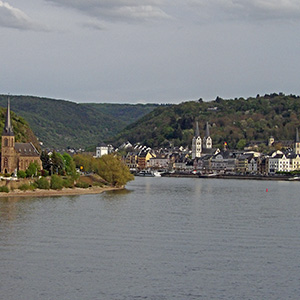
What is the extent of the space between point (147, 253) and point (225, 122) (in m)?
145

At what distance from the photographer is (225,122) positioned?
169 m

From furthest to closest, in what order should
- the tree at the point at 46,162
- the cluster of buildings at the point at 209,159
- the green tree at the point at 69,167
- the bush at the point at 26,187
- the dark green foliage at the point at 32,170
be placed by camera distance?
the cluster of buildings at the point at 209,159
the tree at the point at 46,162
the green tree at the point at 69,167
the dark green foliage at the point at 32,170
the bush at the point at 26,187

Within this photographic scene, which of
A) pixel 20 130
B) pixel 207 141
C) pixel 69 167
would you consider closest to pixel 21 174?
pixel 69 167

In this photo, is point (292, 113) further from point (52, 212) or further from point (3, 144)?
point (52, 212)

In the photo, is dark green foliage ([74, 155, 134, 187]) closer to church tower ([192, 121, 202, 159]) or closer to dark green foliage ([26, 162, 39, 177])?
dark green foliage ([26, 162, 39, 177])

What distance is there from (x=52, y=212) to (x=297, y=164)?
80.9 metres

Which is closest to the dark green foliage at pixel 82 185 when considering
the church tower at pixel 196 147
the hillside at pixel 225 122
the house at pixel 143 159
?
the house at pixel 143 159

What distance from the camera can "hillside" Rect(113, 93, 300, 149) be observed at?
153500mm

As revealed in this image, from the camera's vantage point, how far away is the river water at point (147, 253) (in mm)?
21094

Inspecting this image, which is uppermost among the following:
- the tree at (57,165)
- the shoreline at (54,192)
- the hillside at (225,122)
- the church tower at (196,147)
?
the hillside at (225,122)

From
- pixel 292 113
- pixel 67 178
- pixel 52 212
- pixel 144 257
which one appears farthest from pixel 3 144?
pixel 292 113

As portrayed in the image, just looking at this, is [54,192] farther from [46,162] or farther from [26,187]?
[46,162]

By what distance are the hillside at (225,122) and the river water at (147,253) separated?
108300 mm

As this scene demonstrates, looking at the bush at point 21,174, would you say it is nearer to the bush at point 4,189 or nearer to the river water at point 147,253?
the bush at point 4,189
